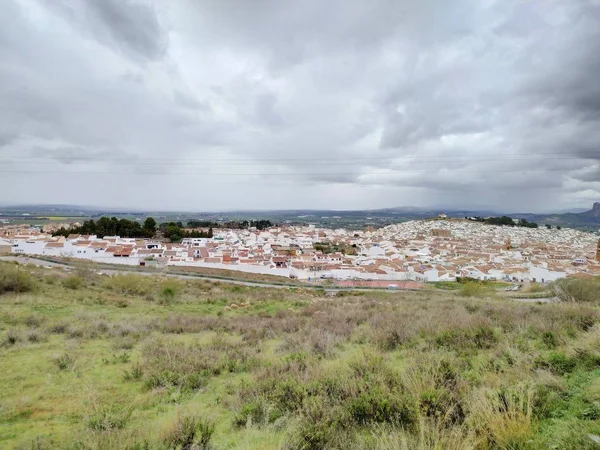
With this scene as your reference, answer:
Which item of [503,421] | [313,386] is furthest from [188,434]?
[503,421]

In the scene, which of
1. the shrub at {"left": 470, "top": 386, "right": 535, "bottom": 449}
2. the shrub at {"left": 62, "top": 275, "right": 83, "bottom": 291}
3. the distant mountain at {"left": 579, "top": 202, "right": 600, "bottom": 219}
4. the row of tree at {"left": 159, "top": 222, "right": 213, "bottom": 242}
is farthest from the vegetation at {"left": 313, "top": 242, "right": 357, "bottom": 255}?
the distant mountain at {"left": 579, "top": 202, "right": 600, "bottom": 219}

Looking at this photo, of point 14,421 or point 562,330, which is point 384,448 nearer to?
point 14,421

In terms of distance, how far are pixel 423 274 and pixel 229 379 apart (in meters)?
51.5

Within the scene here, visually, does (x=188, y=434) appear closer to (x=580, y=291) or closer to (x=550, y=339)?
(x=550, y=339)

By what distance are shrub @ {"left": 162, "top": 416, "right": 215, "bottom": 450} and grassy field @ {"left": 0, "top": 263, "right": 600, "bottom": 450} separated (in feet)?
0.04

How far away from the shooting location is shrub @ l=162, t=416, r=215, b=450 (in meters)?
3.15

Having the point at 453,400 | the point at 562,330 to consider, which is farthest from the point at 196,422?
the point at 562,330

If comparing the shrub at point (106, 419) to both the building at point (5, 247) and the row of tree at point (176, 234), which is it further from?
the row of tree at point (176, 234)

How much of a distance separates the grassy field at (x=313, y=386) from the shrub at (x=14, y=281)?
30.6 ft

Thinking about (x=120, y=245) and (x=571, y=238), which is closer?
(x=120, y=245)

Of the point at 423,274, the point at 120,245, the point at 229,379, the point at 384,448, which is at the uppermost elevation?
the point at 384,448

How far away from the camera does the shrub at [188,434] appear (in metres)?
3.15

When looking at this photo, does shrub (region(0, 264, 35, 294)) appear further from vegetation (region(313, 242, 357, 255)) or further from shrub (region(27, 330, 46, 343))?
vegetation (region(313, 242, 357, 255))

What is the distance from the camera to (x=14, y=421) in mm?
4012
